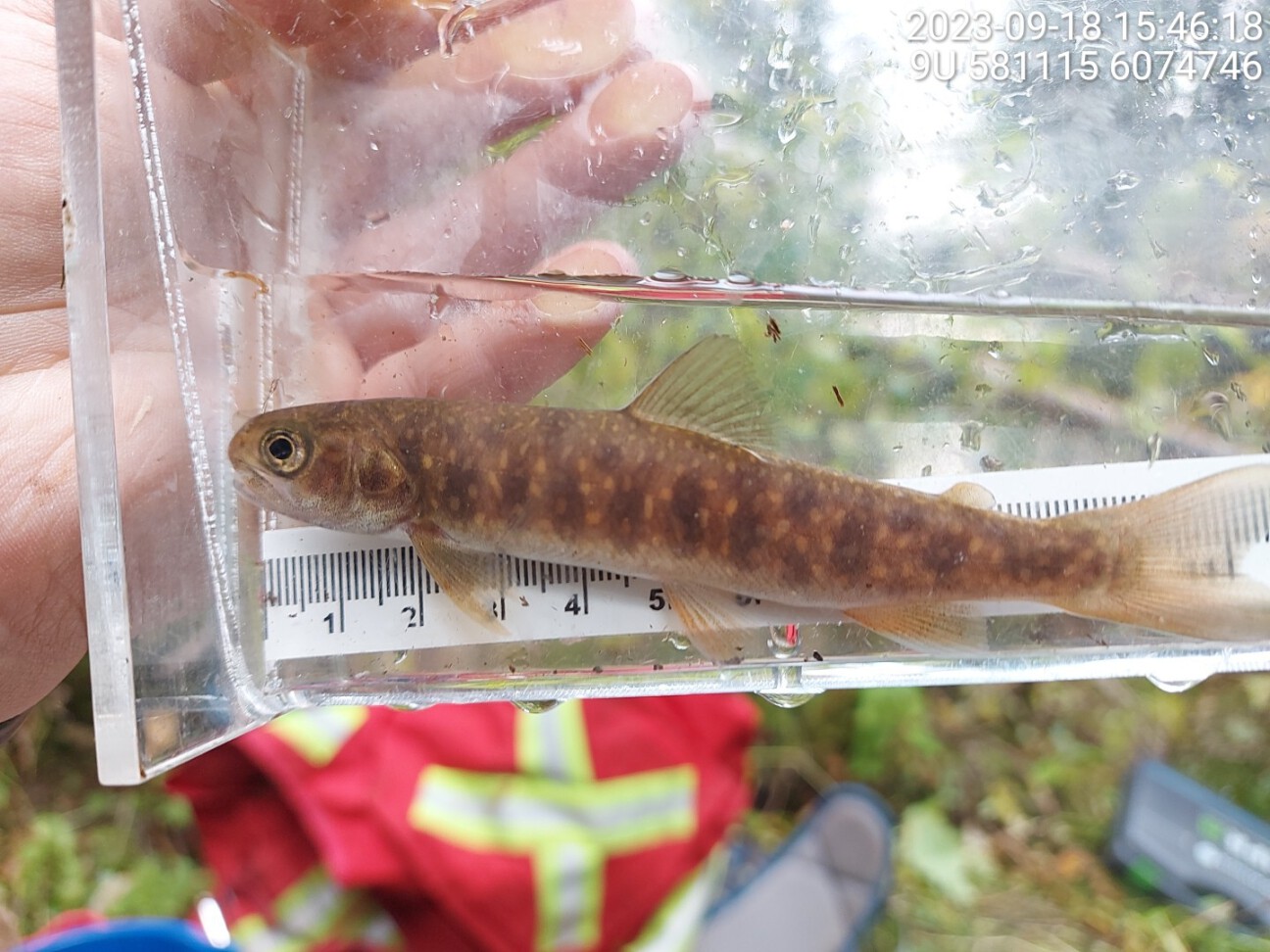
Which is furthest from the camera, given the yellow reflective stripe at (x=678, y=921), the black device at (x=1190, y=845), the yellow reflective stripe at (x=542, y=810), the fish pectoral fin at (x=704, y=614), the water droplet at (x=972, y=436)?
the black device at (x=1190, y=845)

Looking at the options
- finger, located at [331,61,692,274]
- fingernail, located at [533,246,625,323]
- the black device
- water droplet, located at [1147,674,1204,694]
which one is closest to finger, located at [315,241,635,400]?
fingernail, located at [533,246,625,323]

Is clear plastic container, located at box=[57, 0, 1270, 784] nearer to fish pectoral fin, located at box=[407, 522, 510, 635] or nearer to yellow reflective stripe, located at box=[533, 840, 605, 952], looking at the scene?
fish pectoral fin, located at box=[407, 522, 510, 635]

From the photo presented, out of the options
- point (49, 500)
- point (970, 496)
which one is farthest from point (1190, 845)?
point (49, 500)

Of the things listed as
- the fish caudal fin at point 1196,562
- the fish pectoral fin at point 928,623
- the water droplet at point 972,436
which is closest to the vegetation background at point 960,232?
the water droplet at point 972,436

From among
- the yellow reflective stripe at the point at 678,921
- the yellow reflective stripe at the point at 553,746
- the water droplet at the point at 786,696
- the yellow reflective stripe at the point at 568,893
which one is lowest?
the yellow reflective stripe at the point at 678,921

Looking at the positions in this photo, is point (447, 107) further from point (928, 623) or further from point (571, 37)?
point (928, 623)

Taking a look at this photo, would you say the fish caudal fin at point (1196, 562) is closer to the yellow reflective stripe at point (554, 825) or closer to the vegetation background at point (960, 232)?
the vegetation background at point (960, 232)
